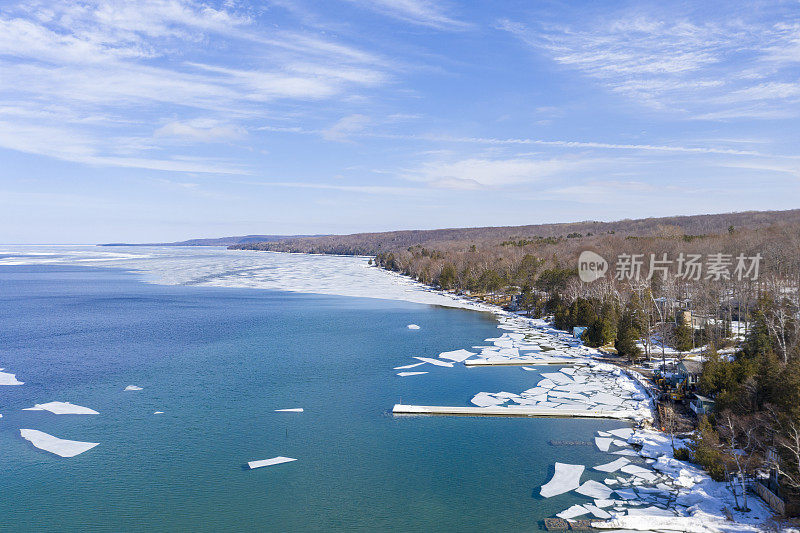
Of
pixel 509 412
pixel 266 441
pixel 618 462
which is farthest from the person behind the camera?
pixel 509 412

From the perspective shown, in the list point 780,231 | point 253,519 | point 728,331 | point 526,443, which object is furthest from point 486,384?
point 780,231

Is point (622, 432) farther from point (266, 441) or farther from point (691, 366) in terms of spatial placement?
point (266, 441)

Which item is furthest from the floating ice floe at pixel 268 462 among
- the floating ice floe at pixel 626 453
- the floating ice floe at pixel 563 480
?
the floating ice floe at pixel 626 453

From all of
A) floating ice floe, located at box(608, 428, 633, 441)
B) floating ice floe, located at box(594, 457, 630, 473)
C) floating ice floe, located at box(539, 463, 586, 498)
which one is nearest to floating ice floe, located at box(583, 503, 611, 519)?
floating ice floe, located at box(539, 463, 586, 498)

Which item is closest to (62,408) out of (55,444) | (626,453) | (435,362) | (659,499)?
(55,444)

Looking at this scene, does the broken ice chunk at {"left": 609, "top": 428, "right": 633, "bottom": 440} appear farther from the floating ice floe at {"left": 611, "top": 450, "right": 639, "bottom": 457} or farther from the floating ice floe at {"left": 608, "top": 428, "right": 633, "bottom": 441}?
the floating ice floe at {"left": 611, "top": 450, "right": 639, "bottom": 457}

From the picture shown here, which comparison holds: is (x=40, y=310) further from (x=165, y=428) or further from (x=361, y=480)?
Answer: (x=361, y=480)
